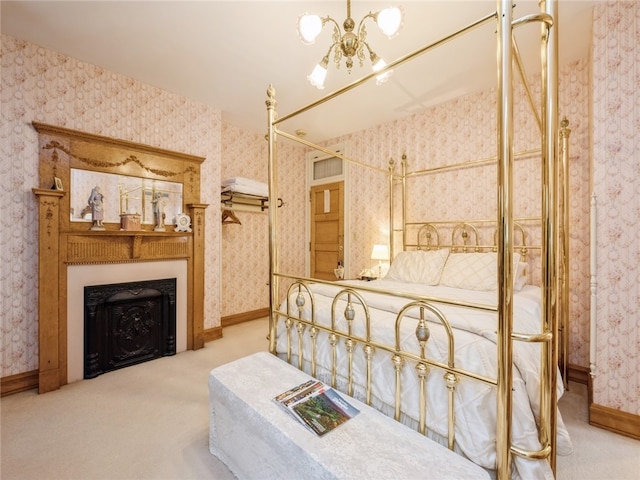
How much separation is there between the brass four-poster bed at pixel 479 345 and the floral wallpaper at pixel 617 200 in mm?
468

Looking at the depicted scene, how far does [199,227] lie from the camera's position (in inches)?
128

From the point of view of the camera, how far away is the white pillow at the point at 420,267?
2803 mm

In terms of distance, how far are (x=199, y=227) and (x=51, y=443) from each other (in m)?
2.07

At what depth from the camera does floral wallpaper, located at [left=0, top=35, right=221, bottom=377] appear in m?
2.27

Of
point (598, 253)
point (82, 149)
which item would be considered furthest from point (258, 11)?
point (598, 253)

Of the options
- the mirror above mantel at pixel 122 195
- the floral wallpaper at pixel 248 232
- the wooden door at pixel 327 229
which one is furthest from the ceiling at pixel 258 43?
the wooden door at pixel 327 229

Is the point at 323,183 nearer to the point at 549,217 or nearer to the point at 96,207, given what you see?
the point at 96,207

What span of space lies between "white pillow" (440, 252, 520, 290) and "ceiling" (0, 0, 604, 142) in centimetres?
176

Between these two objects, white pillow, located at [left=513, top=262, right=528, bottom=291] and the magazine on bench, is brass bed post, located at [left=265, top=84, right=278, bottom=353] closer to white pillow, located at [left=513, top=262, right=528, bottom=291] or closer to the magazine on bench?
the magazine on bench

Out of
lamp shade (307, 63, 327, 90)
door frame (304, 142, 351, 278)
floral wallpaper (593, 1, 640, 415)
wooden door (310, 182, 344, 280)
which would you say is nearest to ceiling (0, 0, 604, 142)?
floral wallpaper (593, 1, 640, 415)

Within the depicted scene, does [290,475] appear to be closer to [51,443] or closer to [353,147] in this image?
[51,443]

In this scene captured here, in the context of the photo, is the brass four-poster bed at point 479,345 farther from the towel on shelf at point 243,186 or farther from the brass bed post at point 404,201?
the towel on shelf at point 243,186

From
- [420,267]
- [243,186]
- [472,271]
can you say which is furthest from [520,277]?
[243,186]

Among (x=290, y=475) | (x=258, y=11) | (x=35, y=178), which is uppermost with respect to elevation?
(x=258, y=11)
